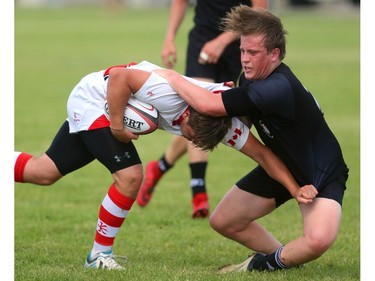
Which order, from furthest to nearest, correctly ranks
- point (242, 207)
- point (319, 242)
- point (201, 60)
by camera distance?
point (201, 60)
point (242, 207)
point (319, 242)

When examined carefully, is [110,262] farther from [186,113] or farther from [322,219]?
[322,219]

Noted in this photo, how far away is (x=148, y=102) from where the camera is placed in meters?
5.48

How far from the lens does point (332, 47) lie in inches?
1196

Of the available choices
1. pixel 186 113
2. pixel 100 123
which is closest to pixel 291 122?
pixel 186 113

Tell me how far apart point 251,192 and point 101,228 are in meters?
0.99

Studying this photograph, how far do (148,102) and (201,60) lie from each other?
269cm

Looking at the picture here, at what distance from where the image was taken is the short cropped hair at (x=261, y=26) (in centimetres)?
531

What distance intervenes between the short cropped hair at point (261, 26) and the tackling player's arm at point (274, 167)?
1.90 feet

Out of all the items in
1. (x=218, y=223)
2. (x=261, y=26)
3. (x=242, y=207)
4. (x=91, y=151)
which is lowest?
(x=218, y=223)

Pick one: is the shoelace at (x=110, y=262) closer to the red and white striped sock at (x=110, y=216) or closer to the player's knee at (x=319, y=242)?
the red and white striped sock at (x=110, y=216)

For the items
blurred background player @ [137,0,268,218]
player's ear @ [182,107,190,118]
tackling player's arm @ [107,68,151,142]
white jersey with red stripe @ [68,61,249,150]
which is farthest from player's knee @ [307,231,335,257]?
blurred background player @ [137,0,268,218]

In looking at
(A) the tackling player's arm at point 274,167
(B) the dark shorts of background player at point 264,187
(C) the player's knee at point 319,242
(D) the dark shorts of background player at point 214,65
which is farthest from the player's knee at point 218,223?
(D) the dark shorts of background player at point 214,65

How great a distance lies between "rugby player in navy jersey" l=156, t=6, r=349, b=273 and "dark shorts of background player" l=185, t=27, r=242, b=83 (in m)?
2.46
